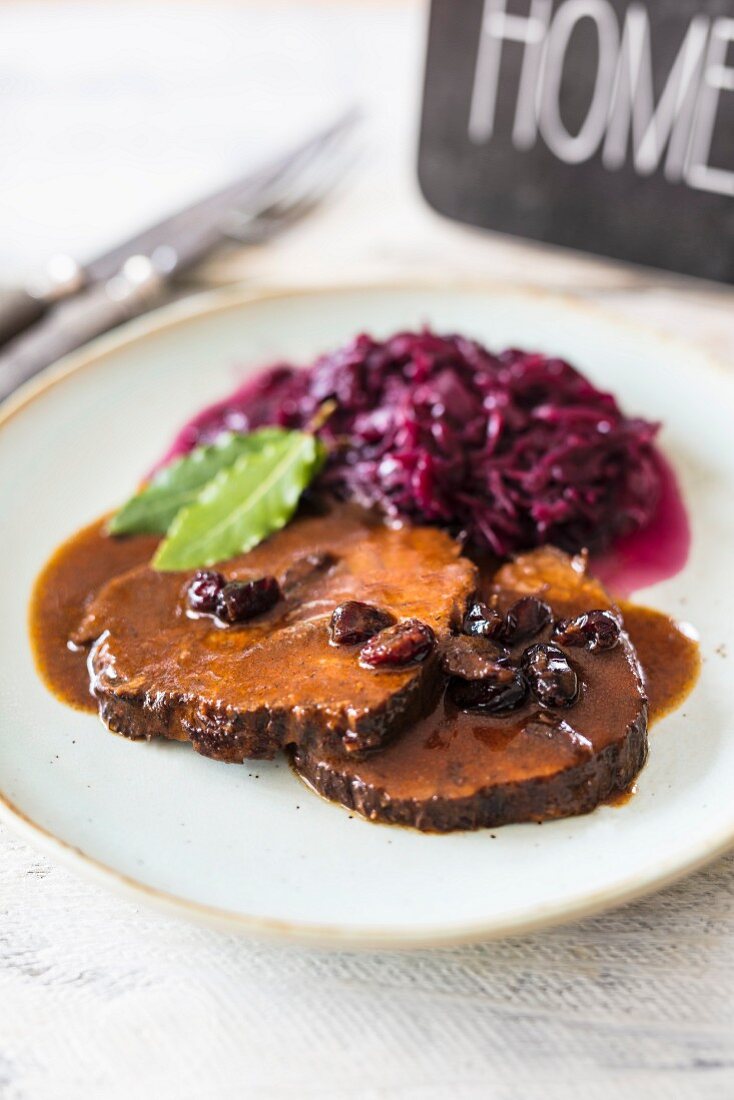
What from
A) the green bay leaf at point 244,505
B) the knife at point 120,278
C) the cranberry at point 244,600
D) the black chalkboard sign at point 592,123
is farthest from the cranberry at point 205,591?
the black chalkboard sign at point 592,123

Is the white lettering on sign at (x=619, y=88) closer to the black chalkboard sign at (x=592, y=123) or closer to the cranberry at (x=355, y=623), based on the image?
the black chalkboard sign at (x=592, y=123)

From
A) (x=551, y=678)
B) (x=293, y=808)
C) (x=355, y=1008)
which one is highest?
(x=551, y=678)

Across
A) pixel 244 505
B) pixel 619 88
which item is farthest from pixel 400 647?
pixel 619 88

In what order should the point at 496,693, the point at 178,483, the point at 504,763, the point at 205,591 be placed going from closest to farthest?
1. the point at 504,763
2. the point at 496,693
3. the point at 205,591
4. the point at 178,483

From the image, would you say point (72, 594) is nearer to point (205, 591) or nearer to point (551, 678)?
point (205, 591)

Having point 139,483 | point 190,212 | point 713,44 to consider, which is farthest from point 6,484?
point 713,44
